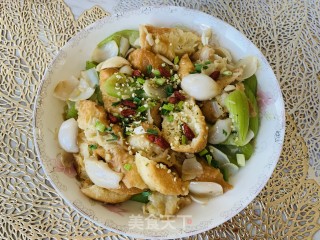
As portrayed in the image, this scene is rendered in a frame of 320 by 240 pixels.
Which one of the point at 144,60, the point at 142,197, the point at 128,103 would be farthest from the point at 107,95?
the point at 142,197

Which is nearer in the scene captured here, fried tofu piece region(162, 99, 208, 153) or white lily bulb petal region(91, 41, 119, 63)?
fried tofu piece region(162, 99, 208, 153)

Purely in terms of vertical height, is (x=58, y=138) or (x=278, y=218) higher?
(x=58, y=138)

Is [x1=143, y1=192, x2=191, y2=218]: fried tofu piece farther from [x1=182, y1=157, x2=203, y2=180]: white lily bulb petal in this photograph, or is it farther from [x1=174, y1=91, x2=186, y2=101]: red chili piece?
[x1=174, y1=91, x2=186, y2=101]: red chili piece

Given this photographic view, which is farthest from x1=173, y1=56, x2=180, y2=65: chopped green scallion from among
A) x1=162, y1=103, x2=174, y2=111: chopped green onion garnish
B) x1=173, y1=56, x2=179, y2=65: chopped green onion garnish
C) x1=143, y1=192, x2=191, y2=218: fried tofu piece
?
x1=143, y1=192, x2=191, y2=218: fried tofu piece

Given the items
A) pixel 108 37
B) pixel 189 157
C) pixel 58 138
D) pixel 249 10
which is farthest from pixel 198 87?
pixel 249 10

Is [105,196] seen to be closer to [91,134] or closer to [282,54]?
[91,134]

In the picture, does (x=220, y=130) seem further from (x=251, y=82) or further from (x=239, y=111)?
(x=251, y=82)
